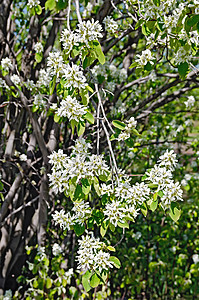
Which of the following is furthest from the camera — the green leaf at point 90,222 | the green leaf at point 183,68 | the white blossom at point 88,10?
the white blossom at point 88,10

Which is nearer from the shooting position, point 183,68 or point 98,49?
point 98,49

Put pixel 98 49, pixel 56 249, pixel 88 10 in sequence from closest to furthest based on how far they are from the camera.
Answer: pixel 98 49 < pixel 56 249 < pixel 88 10

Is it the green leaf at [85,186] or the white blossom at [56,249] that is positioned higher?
the green leaf at [85,186]

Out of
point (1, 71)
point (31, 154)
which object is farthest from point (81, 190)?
point (31, 154)

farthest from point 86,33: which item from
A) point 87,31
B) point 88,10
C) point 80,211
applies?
point 88,10

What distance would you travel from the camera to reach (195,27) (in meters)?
1.37

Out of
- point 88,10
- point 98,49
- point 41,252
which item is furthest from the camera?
point 88,10

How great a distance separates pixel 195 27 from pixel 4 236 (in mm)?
2093

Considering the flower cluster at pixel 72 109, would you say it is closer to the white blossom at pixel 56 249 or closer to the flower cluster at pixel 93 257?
the flower cluster at pixel 93 257

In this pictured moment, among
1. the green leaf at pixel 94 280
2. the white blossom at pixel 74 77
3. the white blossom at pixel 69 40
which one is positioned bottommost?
the green leaf at pixel 94 280

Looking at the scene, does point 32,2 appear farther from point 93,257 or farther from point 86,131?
point 93,257

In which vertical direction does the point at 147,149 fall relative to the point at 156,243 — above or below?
above

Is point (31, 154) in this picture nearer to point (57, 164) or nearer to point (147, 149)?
point (147, 149)

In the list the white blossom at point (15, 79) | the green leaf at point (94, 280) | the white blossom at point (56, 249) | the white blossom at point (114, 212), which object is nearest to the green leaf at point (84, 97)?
the white blossom at point (114, 212)
